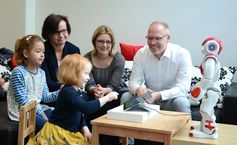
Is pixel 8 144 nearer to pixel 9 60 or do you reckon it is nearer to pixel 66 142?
pixel 66 142

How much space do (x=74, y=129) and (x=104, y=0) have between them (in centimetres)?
204

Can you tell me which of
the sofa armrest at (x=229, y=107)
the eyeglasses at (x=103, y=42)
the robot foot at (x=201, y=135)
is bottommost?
the sofa armrest at (x=229, y=107)

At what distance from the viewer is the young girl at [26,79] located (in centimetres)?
257

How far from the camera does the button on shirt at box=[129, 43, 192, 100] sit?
2.92 m

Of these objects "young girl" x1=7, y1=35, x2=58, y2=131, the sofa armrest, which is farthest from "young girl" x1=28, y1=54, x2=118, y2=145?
the sofa armrest

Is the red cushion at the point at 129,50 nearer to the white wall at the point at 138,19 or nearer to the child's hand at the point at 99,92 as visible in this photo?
the white wall at the point at 138,19

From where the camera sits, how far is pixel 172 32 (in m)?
3.82

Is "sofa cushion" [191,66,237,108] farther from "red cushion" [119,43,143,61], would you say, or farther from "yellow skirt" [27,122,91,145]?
"yellow skirt" [27,122,91,145]

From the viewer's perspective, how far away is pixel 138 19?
3.94 metres

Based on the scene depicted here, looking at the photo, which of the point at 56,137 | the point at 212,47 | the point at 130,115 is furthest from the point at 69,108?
the point at 212,47

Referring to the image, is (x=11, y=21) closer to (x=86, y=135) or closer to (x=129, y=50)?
→ (x=129, y=50)

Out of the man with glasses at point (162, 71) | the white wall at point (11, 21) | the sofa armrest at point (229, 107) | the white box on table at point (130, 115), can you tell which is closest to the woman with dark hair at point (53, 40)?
the man with glasses at point (162, 71)

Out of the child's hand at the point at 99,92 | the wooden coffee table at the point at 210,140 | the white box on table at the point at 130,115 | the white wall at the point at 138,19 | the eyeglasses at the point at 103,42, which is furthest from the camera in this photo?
the white wall at the point at 138,19

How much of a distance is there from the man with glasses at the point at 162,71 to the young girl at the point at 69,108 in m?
0.61
